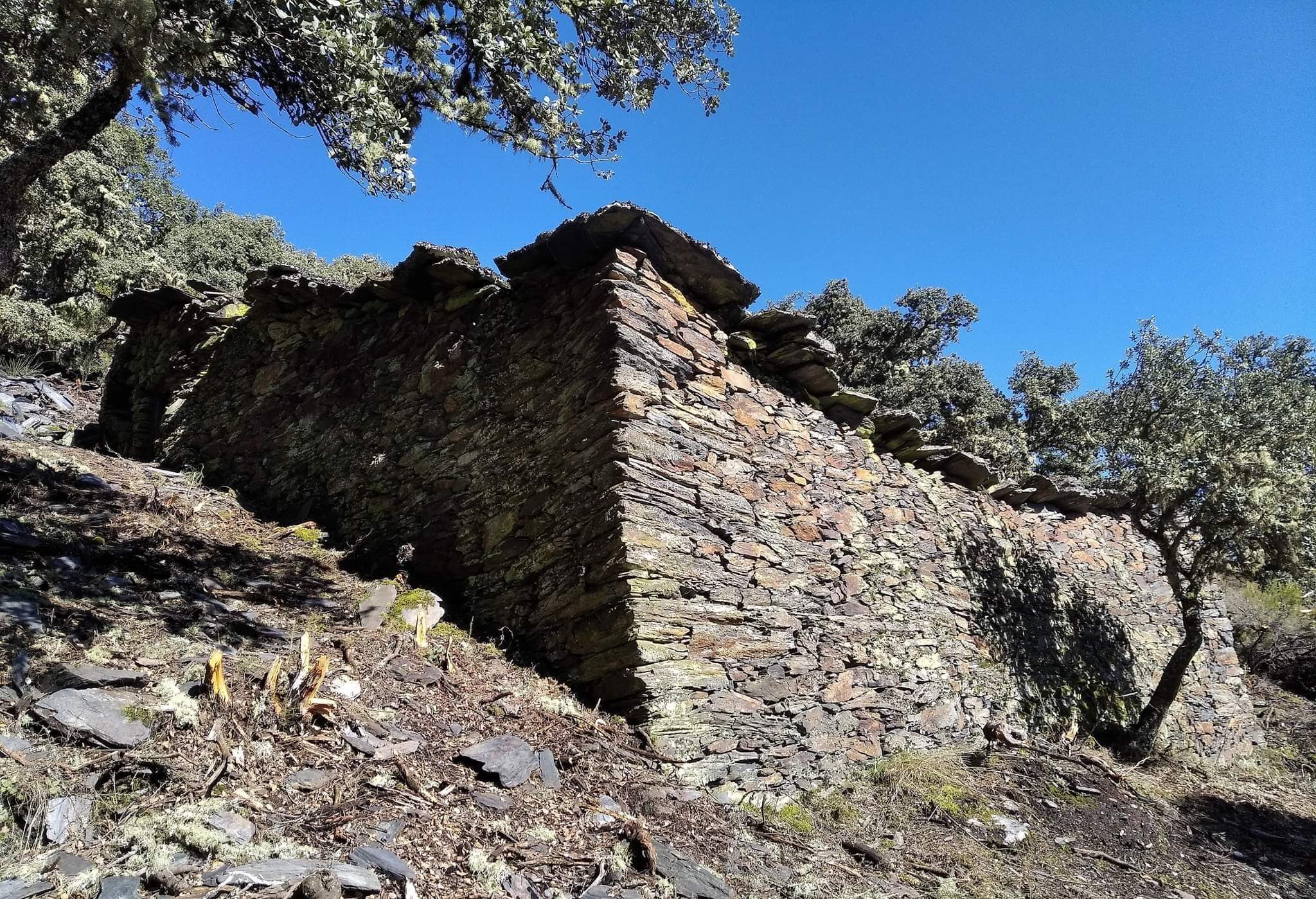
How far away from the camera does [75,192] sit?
54.6ft

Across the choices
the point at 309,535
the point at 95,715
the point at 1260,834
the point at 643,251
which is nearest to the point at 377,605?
the point at 309,535

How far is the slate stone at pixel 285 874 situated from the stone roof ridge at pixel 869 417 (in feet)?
17.0

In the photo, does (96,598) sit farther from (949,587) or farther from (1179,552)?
(1179,552)

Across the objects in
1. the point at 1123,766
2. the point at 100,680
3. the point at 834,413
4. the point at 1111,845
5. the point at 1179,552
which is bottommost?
the point at 100,680

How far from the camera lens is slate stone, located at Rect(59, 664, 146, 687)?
114 inches

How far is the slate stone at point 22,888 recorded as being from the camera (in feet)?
6.17

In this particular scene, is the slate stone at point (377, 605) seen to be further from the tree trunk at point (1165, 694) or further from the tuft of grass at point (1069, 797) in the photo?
the tree trunk at point (1165, 694)

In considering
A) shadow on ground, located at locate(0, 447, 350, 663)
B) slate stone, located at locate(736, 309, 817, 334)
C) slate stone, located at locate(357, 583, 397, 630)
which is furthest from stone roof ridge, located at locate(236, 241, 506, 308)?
slate stone, located at locate(357, 583, 397, 630)

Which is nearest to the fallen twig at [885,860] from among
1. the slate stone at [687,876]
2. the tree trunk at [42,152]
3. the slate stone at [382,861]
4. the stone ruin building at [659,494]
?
the stone ruin building at [659,494]

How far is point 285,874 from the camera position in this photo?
2264 mm

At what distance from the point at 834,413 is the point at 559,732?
15.5 feet

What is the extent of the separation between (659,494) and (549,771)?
2069 mm

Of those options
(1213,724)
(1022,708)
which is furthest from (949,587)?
(1213,724)

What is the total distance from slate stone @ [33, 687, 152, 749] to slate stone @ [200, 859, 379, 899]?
33.9 inches
